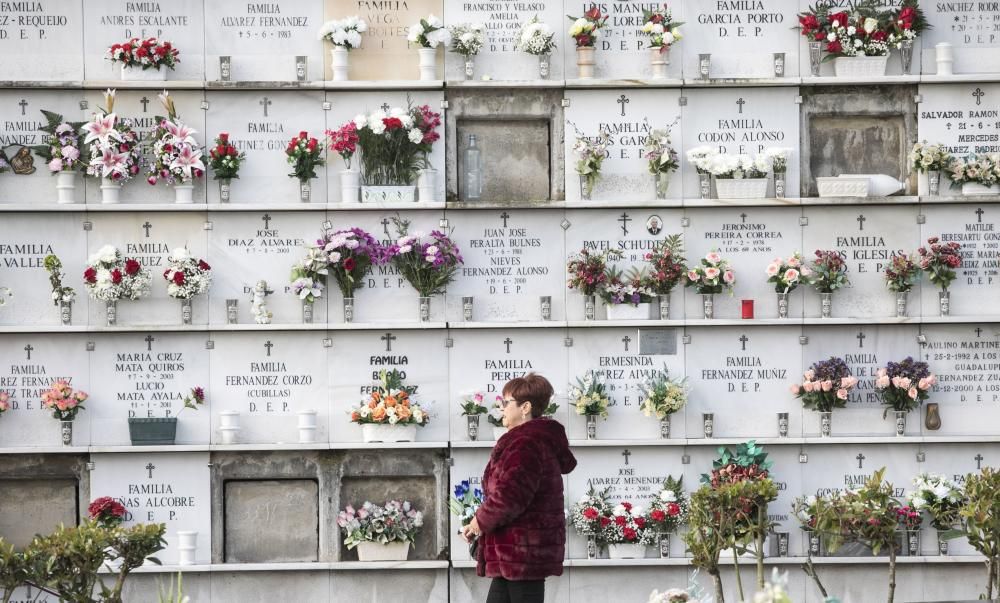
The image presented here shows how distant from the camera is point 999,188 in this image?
895 cm

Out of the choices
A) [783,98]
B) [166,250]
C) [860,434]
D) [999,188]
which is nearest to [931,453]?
[860,434]

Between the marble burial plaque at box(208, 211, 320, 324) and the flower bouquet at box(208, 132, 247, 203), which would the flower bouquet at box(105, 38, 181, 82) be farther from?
the marble burial plaque at box(208, 211, 320, 324)

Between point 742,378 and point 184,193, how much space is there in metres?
3.76

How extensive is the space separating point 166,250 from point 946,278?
4983 millimetres

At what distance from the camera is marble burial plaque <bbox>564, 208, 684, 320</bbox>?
29.5 feet

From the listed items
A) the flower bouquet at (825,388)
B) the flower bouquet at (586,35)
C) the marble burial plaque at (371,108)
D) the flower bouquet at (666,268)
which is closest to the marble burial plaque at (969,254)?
the flower bouquet at (825,388)

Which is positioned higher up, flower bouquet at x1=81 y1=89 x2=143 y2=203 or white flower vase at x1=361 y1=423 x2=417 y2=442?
flower bouquet at x1=81 y1=89 x2=143 y2=203

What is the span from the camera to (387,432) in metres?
8.66

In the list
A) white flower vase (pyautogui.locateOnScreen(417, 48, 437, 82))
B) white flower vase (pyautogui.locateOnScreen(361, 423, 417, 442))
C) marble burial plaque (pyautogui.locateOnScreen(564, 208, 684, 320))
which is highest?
white flower vase (pyautogui.locateOnScreen(417, 48, 437, 82))

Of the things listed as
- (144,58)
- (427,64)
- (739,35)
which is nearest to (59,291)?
(144,58)

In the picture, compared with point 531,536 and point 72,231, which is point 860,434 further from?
point 72,231

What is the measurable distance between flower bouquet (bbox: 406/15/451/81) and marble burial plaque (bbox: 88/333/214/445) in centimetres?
223

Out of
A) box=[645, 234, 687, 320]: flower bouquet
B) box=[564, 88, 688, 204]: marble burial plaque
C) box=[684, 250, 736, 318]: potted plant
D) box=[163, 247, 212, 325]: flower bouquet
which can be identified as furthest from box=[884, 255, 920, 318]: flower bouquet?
box=[163, 247, 212, 325]: flower bouquet

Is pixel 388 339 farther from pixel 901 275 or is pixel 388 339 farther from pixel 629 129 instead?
pixel 901 275
